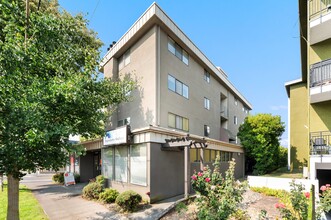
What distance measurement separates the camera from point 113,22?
11117mm

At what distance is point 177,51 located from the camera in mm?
16766

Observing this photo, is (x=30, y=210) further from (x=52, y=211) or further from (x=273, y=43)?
(x=273, y=43)

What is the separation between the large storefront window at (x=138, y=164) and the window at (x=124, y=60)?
774cm

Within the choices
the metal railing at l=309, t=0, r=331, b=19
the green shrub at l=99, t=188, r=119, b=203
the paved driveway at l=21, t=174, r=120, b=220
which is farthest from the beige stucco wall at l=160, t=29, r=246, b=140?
the metal railing at l=309, t=0, r=331, b=19

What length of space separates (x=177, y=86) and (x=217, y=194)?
34.9 ft

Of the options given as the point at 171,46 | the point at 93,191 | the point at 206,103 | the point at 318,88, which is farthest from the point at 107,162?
the point at 318,88

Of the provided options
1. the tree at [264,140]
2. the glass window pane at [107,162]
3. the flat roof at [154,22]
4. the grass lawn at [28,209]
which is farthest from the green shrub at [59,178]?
the tree at [264,140]

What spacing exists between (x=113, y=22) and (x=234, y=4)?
6.82m

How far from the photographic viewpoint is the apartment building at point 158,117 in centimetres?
1184

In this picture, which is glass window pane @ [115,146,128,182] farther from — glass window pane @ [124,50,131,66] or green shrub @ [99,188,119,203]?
glass window pane @ [124,50,131,66]

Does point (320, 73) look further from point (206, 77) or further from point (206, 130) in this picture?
point (206, 130)

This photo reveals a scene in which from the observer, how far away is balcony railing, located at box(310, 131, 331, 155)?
464 inches

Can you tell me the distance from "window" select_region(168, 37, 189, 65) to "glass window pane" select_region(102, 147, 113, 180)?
8.56 m

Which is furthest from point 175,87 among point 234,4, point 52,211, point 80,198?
point 52,211
